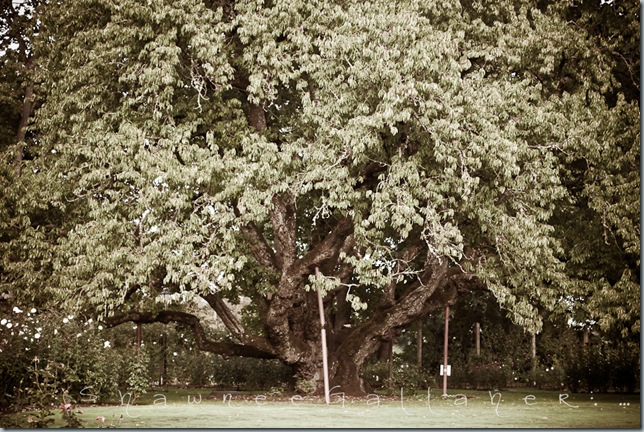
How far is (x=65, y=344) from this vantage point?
1076 centimetres

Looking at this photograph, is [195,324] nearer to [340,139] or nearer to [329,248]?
[329,248]

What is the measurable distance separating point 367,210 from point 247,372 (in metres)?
7.75

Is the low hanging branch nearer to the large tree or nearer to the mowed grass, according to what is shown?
the large tree

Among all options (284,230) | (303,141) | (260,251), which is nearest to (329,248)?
(284,230)

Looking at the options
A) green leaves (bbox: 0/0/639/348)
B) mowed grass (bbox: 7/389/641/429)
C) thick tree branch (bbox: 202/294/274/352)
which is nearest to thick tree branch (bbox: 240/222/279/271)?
green leaves (bbox: 0/0/639/348)

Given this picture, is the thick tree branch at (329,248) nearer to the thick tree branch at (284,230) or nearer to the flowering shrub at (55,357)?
the thick tree branch at (284,230)

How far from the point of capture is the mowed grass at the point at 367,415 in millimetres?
8711

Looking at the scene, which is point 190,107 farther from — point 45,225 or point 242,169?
point 45,225

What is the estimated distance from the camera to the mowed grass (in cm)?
871

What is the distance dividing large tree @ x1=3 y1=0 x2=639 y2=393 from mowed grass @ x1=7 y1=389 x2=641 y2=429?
1596 mm

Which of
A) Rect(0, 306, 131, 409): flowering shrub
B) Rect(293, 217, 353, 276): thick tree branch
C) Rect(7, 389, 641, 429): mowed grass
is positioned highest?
Rect(293, 217, 353, 276): thick tree branch

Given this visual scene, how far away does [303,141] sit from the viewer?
11203 mm

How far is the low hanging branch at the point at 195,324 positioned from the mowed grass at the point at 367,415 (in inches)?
70.7

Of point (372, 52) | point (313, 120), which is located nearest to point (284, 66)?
point (313, 120)
